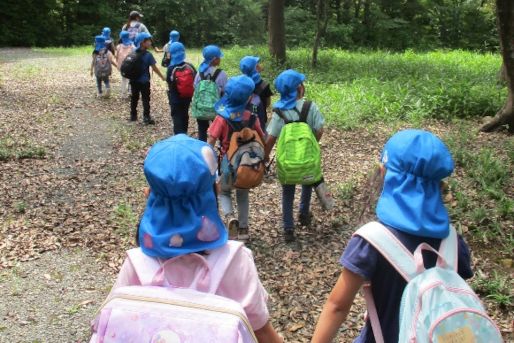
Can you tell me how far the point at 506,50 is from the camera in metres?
8.69

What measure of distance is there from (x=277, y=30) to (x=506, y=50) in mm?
8806

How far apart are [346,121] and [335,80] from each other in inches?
173

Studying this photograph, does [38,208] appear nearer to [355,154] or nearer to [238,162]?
[238,162]

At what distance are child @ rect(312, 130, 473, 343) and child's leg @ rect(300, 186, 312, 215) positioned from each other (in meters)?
3.43

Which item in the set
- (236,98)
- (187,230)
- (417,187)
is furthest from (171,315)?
(236,98)

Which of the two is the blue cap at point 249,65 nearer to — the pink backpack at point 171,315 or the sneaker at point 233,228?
the sneaker at point 233,228

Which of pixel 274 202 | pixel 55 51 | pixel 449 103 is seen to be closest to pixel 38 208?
pixel 274 202

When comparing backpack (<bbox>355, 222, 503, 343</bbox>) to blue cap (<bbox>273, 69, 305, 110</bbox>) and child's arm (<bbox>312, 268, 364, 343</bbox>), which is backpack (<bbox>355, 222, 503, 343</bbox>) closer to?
child's arm (<bbox>312, 268, 364, 343</bbox>)

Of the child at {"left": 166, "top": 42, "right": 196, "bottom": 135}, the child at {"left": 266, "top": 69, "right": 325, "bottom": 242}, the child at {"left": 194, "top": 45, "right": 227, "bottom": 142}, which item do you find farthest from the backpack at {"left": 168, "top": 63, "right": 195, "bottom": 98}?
the child at {"left": 266, "top": 69, "right": 325, "bottom": 242}

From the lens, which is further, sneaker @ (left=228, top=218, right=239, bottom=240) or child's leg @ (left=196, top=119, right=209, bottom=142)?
child's leg @ (left=196, top=119, right=209, bottom=142)

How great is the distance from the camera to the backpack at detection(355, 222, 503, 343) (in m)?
1.63

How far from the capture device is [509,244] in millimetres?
5098

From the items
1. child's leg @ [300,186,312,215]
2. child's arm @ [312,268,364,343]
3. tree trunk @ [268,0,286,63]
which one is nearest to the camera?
child's arm @ [312,268,364,343]

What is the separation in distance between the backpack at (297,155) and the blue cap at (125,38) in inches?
340
